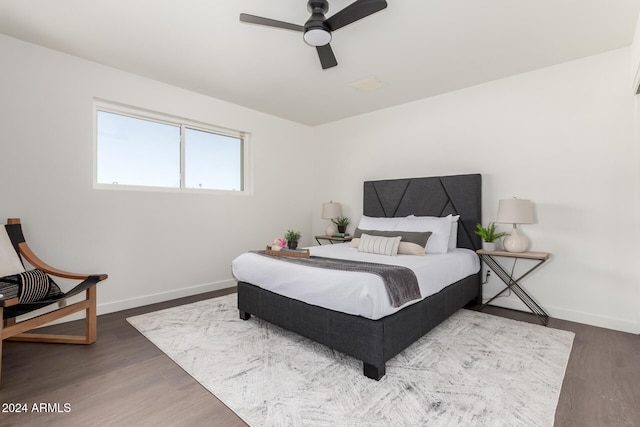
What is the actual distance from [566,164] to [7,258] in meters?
5.21

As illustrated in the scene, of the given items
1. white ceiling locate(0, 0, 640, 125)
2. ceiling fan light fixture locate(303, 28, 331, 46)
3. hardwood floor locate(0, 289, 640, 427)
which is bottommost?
hardwood floor locate(0, 289, 640, 427)

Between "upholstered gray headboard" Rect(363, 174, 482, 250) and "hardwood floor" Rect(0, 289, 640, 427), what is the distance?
1488 mm

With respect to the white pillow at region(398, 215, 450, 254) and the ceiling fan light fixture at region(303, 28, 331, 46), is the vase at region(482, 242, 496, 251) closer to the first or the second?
the white pillow at region(398, 215, 450, 254)

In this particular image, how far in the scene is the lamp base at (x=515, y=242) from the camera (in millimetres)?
3193

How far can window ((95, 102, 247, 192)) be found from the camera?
139 inches

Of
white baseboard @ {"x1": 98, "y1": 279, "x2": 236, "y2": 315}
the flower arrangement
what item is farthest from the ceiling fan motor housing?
white baseboard @ {"x1": 98, "y1": 279, "x2": 236, "y2": 315}

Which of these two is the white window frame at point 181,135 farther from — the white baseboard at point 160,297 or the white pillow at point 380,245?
the white pillow at point 380,245

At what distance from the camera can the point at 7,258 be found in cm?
248

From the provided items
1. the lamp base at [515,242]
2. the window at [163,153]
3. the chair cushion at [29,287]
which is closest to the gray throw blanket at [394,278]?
the lamp base at [515,242]

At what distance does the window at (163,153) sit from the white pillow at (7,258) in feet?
3.37

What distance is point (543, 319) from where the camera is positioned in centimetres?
315

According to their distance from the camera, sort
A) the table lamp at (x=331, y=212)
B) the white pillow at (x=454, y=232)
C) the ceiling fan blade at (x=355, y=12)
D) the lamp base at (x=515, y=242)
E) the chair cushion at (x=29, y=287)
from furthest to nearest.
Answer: the table lamp at (x=331, y=212), the white pillow at (x=454, y=232), the lamp base at (x=515, y=242), the chair cushion at (x=29, y=287), the ceiling fan blade at (x=355, y=12)

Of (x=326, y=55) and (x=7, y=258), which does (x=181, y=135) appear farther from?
(x=326, y=55)

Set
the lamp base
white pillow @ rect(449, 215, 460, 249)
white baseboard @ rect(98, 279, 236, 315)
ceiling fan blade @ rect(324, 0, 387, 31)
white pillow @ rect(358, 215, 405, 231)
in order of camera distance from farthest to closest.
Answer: white pillow @ rect(358, 215, 405, 231)
white pillow @ rect(449, 215, 460, 249)
white baseboard @ rect(98, 279, 236, 315)
the lamp base
ceiling fan blade @ rect(324, 0, 387, 31)
